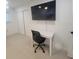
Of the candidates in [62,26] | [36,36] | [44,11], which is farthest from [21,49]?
[62,26]

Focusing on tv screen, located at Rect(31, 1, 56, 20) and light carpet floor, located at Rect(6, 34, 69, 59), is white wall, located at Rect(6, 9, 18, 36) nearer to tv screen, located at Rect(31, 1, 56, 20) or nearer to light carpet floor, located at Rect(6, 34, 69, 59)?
light carpet floor, located at Rect(6, 34, 69, 59)

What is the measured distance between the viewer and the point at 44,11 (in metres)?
1.90

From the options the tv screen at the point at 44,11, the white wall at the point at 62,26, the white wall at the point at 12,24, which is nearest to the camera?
the white wall at the point at 12,24

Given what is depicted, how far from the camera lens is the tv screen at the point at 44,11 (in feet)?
5.91

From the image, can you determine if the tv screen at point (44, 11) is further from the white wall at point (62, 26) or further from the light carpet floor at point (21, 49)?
the light carpet floor at point (21, 49)

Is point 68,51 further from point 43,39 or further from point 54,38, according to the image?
point 43,39

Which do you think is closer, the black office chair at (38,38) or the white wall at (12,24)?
the white wall at (12,24)

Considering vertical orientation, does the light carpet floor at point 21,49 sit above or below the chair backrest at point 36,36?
below

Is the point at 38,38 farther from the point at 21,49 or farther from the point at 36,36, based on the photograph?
the point at 21,49

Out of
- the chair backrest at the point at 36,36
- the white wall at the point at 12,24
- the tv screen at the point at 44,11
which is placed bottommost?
the chair backrest at the point at 36,36

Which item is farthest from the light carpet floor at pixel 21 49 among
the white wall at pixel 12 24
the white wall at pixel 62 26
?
the white wall at pixel 62 26

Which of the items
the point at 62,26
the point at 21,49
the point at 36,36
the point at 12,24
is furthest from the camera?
the point at 62,26

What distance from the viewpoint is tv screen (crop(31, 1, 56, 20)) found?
1803 millimetres
